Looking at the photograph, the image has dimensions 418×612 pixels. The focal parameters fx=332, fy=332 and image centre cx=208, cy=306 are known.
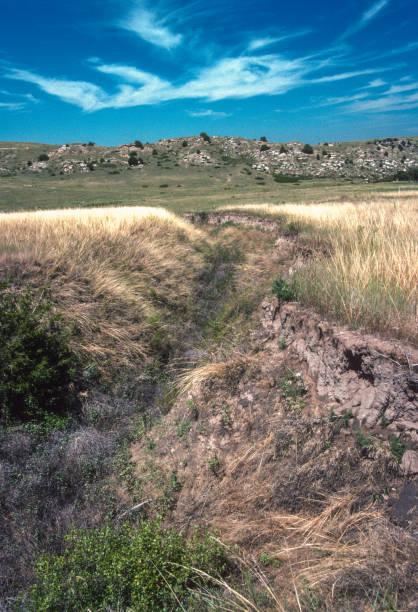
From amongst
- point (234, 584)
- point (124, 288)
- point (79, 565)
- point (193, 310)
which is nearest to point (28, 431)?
point (79, 565)

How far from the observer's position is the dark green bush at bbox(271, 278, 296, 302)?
5137mm

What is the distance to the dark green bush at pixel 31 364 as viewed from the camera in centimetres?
449

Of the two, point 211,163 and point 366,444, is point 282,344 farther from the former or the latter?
point 211,163

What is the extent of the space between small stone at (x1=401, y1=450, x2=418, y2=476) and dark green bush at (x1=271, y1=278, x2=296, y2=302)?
278 centimetres

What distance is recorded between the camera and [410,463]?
2639 mm

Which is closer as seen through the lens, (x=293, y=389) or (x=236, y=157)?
(x=293, y=389)

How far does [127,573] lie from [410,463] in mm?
2395

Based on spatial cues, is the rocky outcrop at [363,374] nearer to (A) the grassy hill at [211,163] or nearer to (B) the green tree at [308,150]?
(A) the grassy hill at [211,163]

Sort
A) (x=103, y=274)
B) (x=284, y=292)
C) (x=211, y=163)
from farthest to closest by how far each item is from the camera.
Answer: (x=211, y=163) → (x=103, y=274) → (x=284, y=292)

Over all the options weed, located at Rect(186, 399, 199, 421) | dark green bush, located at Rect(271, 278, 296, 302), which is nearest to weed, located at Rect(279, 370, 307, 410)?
weed, located at Rect(186, 399, 199, 421)

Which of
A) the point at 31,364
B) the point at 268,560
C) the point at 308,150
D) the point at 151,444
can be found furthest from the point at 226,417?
the point at 308,150

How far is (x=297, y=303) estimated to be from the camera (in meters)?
4.92

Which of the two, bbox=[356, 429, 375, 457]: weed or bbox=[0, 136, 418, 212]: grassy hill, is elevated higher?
bbox=[0, 136, 418, 212]: grassy hill

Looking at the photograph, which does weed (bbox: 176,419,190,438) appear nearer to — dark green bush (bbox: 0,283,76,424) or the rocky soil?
dark green bush (bbox: 0,283,76,424)
